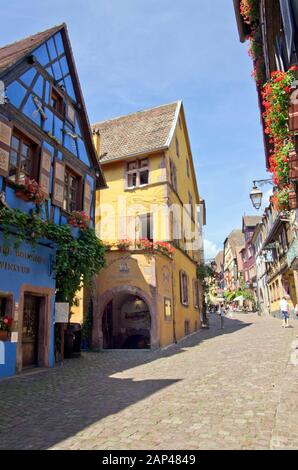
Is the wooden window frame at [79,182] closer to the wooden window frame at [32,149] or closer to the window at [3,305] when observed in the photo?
the wooden window frame at [32,149]

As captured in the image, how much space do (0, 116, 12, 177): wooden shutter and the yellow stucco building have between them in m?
6.61

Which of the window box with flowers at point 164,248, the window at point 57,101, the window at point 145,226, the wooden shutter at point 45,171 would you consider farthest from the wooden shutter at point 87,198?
the window at point 145,226

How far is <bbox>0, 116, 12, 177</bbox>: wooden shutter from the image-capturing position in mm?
8953

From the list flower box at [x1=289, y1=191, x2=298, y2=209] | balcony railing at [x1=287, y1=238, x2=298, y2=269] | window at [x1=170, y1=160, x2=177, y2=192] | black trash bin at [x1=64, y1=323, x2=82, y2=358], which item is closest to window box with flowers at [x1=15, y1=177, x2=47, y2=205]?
black trash bin at [x1=64, y1=323, x2=82, y2=358]

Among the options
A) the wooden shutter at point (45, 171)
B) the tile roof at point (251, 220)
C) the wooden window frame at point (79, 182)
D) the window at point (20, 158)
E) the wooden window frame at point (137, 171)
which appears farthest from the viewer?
the tile roof at point (251, 220)

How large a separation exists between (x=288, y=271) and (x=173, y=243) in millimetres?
11898

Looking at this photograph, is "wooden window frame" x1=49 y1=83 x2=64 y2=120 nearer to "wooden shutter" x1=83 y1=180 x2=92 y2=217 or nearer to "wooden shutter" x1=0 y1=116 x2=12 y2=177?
"wooden shutter" x1=83 y1=180 x2=92 y2=217

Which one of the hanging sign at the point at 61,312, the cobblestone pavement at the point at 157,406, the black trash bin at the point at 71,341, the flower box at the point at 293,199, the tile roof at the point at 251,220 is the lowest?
the cobblestone pavement at the point at 157,406

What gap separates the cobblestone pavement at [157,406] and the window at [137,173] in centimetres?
977

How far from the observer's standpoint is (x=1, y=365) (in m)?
8.88

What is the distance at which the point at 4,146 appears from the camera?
909 cm

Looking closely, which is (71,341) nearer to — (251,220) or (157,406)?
(157,406)

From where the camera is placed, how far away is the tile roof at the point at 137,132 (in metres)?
18.3

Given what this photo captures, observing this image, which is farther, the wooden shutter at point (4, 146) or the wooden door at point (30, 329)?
the wooden door at point (30, 329)
